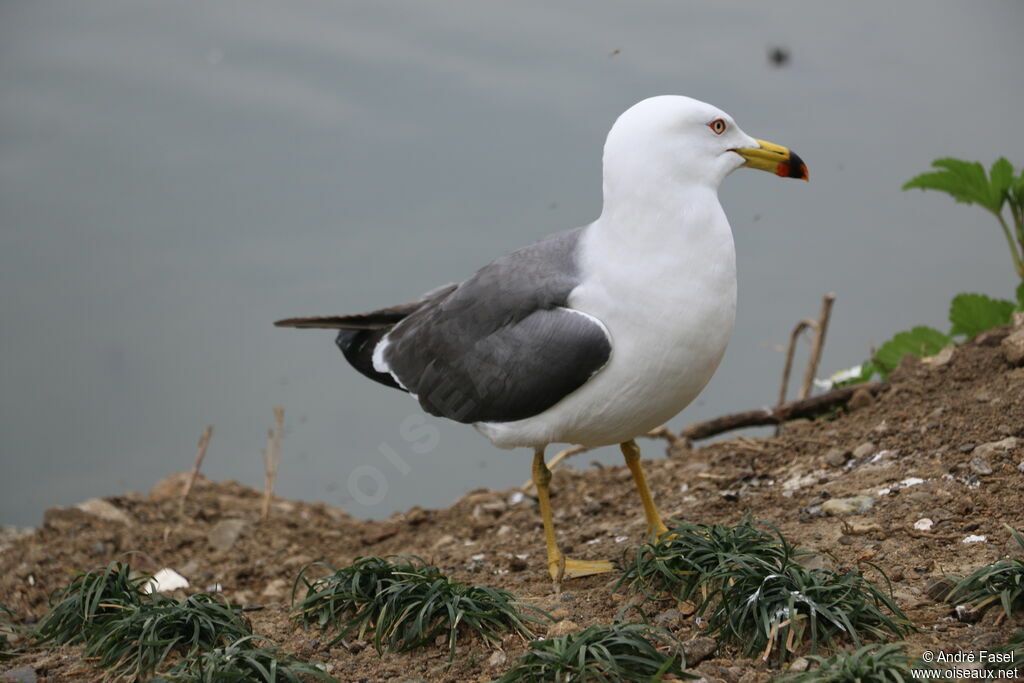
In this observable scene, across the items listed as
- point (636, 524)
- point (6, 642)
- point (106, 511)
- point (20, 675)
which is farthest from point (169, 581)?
point (636, 524)

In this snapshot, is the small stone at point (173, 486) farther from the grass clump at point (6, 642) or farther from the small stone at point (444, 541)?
the grass clump at point (6, 642)

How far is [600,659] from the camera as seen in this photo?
339cm

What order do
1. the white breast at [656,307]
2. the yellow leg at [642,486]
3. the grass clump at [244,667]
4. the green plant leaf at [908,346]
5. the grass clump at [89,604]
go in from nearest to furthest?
the grass clump at [244,667] < the white breast at [656,307] < the grass clump at [89,604] < the yellow leg at [642,486] < the green plant leaf at [908,346]

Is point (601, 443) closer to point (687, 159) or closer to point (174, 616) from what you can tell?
point (687, 159)

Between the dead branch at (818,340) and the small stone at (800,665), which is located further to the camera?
the dead branch at (818,340)

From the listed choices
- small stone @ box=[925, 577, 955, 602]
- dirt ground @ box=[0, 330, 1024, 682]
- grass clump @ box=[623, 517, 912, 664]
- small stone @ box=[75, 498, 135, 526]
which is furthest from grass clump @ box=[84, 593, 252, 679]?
small stone @ box=[75, 498, 135, 526]

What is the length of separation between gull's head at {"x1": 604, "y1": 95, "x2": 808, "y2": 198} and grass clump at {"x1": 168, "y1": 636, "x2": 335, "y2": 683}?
2352 mm

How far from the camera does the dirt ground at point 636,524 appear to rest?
13.4 ft

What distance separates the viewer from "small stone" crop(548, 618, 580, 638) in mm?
3930

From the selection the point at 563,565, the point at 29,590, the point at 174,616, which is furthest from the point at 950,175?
the point at 29,590

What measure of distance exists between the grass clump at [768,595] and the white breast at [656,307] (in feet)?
2.13

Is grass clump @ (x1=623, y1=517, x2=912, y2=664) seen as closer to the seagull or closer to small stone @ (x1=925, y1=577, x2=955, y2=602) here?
small stone @ (x1=925, y1=577, x2=955, y2=602)

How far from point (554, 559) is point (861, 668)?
184cm

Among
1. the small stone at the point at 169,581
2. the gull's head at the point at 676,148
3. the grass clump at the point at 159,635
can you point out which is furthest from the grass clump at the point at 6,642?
the gull's head at the point at 676,148
